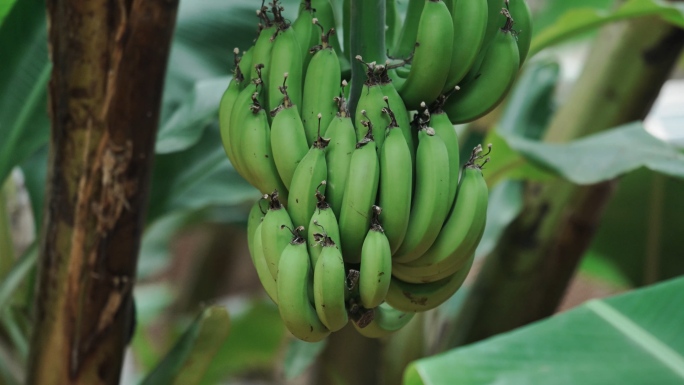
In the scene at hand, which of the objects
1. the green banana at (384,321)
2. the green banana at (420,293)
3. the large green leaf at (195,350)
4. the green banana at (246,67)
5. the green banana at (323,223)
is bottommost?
the large green leaf at (195,350)

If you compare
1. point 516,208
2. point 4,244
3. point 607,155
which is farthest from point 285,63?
point 516,208

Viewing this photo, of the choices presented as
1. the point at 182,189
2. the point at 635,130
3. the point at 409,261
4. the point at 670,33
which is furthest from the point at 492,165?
the point at 409,261

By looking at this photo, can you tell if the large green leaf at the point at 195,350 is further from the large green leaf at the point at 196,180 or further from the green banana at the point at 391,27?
the green banana at the point at 391,27

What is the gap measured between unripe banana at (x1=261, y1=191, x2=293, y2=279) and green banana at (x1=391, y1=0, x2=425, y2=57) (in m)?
0.16

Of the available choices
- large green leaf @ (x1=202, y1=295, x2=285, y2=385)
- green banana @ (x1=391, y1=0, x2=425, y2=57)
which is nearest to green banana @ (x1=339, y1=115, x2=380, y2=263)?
green banana @ (x1=391, y1=0, x2=425, y2=57)

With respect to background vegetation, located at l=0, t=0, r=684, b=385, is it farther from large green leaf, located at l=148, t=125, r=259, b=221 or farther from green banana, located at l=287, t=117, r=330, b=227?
green banana, located at l=287, t=117, r=330, b=227

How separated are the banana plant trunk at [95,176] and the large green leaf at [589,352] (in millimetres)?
336

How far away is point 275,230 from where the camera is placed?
0.46 m

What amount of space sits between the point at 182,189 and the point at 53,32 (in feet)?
1.20

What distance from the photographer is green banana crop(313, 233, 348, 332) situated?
438 mm

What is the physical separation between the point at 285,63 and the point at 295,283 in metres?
0.15

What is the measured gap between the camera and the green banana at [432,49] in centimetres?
46

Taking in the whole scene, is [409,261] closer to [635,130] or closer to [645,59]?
[635,130]

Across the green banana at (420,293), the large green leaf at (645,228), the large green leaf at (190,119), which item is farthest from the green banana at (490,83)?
the large green leaf at (645,228)
